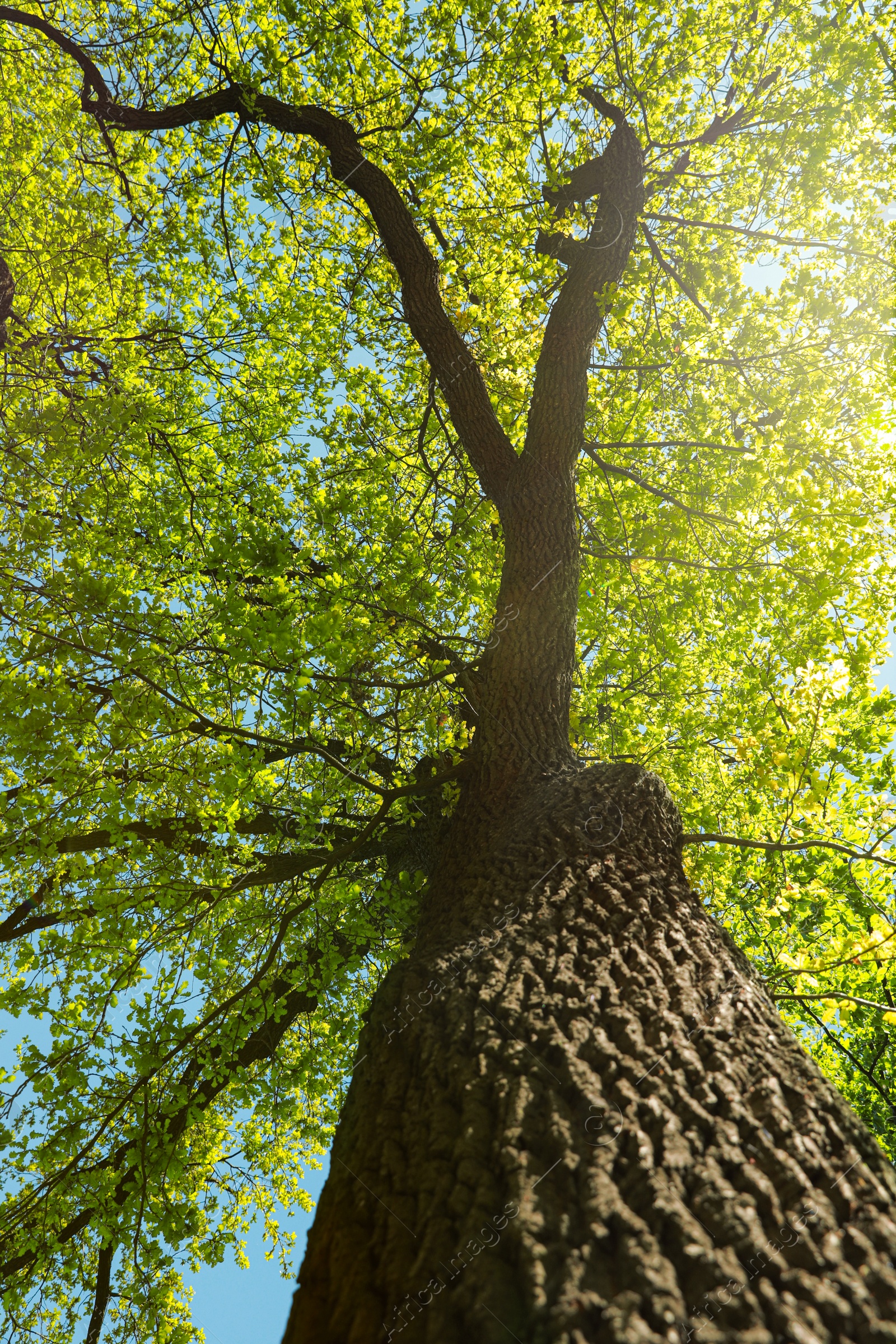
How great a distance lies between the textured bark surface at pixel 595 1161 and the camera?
4.33ft

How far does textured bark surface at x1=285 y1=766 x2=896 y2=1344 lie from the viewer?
132 cm

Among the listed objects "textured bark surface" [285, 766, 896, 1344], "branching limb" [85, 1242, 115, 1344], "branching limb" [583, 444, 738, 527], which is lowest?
"textured bark surface" [285, 766, 896, 1344]

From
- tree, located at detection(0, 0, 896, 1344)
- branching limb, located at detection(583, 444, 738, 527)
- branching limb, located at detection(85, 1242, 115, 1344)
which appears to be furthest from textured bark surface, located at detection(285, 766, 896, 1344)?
branching limb, located at detection(583, 444, 738, 527)

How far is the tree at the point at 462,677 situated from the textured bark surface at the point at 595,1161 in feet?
0.04

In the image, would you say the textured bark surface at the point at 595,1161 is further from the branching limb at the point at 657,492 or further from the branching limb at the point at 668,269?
the branching limb at the point at 668,269

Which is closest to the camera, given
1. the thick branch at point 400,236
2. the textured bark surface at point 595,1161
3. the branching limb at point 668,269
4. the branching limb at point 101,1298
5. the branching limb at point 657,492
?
the textured bark surface at point 595,1161

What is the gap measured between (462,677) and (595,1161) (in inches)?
140

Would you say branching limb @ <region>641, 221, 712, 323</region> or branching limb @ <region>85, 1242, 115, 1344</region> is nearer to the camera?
branching limb @ <region>85, 1242, 115, 1344</region>

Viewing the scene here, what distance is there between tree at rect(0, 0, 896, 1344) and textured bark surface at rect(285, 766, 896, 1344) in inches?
0.5

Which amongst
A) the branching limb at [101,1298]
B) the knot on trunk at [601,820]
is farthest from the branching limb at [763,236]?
the branching limb at [101,1298]

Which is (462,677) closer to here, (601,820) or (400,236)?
(601,820)

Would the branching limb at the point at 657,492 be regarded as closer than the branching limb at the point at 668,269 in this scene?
Yes

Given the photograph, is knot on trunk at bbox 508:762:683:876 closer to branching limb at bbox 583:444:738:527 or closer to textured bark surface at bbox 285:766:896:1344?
textured bark surface at bbox 285:766:896:1344

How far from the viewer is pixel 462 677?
4977 mm
